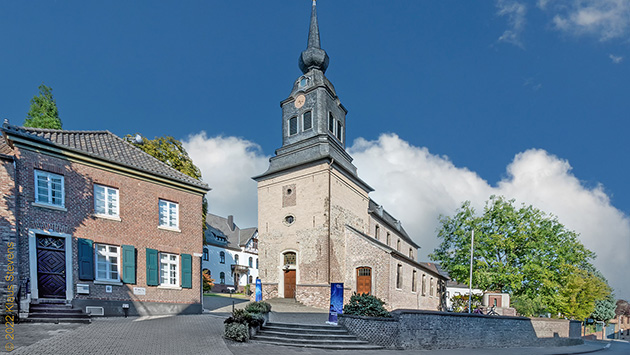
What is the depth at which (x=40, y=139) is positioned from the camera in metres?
12.1

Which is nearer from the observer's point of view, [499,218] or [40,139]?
[40,139]

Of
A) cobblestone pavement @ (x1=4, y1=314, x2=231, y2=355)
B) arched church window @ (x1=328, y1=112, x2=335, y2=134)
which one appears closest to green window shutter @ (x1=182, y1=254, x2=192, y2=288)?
cobblestone pavement @ (x1=4, y1=314, x2=231, y2=355)

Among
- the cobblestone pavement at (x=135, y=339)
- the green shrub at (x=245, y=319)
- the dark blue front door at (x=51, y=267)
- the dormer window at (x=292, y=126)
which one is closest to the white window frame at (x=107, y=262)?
the dark blue front door at (x=51, y=267)

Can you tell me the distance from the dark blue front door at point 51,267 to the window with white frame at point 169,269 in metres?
3.74

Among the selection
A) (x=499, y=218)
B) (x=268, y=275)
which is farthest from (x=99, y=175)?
(x=499, y=218)

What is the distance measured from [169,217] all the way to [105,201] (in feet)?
9.30

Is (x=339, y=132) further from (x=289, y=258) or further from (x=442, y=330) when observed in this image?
(x=442, y=330)

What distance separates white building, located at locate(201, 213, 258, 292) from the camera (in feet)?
132

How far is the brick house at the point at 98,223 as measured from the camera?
1168cm

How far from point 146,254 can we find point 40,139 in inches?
239

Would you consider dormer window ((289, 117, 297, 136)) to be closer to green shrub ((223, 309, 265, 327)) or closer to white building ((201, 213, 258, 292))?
green shrub ((223, 309, 265, 327))

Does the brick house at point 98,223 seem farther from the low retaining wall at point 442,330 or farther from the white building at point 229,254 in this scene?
the white building at point 229,254

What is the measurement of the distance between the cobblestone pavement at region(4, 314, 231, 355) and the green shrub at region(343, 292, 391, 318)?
15.0 ft

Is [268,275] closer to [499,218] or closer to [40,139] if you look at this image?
[40,139]
